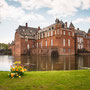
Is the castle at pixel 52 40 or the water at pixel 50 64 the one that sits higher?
the castle at pixel 52 40

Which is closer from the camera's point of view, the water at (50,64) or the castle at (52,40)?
the water at (50,64)

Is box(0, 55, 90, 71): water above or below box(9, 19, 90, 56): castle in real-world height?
below

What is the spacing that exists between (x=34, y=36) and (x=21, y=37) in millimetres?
8880

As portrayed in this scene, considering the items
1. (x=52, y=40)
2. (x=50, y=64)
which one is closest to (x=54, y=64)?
(x=50, y=64)

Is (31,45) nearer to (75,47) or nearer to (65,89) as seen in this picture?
(75,47)

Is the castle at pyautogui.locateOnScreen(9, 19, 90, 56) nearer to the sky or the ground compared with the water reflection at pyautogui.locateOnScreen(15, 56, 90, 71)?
nearer to the sky

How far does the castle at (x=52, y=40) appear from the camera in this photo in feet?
142

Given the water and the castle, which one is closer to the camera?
the water

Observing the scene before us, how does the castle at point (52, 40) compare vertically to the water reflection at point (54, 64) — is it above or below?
above

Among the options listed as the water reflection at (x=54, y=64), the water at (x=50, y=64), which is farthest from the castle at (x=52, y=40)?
the water reflection at (x=54, y=64)

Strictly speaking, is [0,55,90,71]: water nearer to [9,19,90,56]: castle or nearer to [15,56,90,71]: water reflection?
[15,56,90,71]: water reflection

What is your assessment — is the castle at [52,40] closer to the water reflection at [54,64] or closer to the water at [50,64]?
the water at [50,64]

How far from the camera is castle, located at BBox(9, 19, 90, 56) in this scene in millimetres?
43188

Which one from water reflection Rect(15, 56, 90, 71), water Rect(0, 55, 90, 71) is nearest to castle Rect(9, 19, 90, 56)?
water Rect(0, 55, 90, 71)
